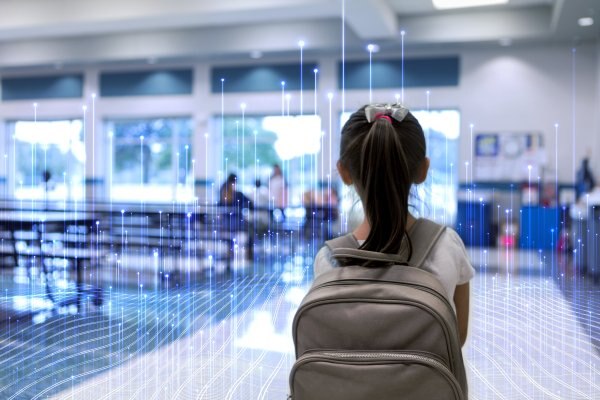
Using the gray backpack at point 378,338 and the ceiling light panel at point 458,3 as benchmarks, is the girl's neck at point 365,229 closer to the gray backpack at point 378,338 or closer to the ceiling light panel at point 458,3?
the gray backpack at point 378,338

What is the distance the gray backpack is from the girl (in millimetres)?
49

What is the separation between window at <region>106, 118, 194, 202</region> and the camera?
7.96 meters

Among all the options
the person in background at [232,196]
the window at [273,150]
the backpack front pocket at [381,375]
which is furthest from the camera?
the person in background at [232,196]

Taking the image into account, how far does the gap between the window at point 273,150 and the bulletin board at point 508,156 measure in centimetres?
195

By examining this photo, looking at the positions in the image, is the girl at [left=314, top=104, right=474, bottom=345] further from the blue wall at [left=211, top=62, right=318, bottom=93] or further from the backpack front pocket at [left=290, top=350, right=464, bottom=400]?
the blue wall at [left=211, top=62, right=318, bottom=93]

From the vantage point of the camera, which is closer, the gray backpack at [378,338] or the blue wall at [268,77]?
the gray backpack at [378,338]

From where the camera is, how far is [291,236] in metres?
2.82

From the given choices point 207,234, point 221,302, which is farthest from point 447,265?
point 207,234

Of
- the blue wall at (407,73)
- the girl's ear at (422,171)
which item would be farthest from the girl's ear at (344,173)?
the blue wall at (407,73)

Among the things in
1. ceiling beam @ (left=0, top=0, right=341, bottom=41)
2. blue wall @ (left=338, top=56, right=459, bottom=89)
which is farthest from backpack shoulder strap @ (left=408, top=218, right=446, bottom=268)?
blue wall @ (left=338, top=56, right=459, bottom=89)

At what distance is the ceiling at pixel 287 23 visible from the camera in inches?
219

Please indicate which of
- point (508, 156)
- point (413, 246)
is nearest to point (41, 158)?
point (508, 156)

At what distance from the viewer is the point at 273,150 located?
20.7ft

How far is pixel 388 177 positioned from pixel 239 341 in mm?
1600
